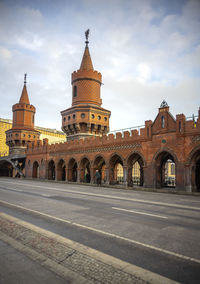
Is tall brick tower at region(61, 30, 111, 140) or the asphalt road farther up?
tall brick tower at region(61, 30, 111, 140)

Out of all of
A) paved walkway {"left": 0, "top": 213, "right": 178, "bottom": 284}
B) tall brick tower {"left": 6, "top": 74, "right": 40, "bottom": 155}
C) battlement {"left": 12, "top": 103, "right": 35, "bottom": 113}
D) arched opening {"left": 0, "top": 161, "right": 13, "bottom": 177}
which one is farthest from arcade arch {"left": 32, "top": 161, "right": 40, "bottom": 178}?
paved walkway {"left": 0, "top": 213, "right": 178, "bottom": 284}

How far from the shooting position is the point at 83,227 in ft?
21.2

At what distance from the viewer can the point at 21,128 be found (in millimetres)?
51969

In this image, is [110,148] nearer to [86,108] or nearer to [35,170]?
[86,108]

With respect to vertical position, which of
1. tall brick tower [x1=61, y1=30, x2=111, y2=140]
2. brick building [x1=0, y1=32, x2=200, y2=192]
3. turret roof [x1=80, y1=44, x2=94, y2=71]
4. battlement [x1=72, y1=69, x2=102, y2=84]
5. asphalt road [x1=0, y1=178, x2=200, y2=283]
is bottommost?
asphalt road [x1=0, y1=178, x2=200, y2=283]

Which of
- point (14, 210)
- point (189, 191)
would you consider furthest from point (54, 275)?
point (189, 191)

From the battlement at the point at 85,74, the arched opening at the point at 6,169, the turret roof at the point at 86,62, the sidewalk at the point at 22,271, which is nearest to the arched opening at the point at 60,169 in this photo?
the battlement at the point at 85,74

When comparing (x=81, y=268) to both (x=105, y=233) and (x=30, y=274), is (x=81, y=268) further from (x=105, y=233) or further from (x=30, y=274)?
(x=105, y=233)

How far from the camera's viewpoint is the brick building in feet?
66.0

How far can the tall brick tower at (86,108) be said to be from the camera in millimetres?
36312

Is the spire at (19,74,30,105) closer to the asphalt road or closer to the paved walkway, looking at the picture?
the asphalt road

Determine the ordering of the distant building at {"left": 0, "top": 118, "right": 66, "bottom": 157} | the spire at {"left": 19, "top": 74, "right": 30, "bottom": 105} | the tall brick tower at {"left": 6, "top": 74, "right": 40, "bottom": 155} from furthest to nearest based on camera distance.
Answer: the distant building at {"left": 0, "top": 118, "right": 66, "bottom": 157} → the spire at {"left": 19, "top": 74, "right": 30, "bottom": 105} → the tall brick tower at {"left": 6, "top": 74, "right": 40, "bottom": 155}

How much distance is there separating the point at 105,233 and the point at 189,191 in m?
15.4

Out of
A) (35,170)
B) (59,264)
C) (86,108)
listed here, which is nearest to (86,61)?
(86,108)
